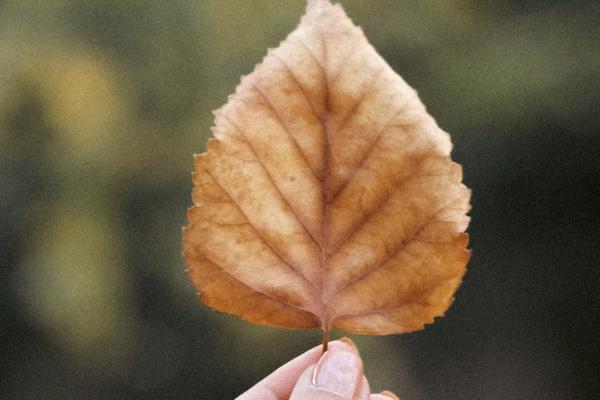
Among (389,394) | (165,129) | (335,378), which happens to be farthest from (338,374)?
(165,129)

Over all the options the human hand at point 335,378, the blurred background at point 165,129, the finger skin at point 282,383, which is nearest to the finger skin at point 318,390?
the human hand at point 335,378

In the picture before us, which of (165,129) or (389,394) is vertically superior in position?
(165,129)

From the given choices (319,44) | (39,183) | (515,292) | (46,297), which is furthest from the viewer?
(515,292)

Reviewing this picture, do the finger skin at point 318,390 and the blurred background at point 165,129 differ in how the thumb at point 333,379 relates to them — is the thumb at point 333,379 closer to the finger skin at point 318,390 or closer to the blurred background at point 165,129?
the finger skin at point 318,390

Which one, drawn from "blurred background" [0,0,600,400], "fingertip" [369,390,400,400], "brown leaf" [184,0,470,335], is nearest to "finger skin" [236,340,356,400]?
"fingertip" [369,390,400,400]

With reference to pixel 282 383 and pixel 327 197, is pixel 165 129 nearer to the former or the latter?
pixel 282 383

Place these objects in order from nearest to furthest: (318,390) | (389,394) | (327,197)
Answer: (327,197) → (318,390) → (389,394)

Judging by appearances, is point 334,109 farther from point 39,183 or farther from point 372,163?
point 39,183

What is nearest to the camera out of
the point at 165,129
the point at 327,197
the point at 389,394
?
the point at 327,197

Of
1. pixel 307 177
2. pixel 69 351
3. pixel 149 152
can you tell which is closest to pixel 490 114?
pixel 149 152
